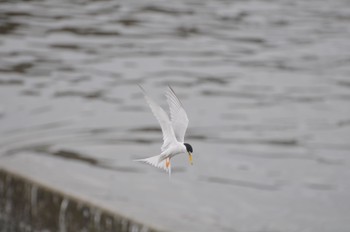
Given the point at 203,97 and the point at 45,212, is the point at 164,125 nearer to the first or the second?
the point at 45,212

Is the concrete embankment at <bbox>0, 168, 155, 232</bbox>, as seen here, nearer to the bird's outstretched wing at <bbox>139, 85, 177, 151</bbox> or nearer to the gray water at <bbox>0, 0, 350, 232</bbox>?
the gray water at <bbox>0, 0, 350, 232</bbox>

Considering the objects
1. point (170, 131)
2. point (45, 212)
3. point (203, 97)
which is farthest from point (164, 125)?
point (203, 97)

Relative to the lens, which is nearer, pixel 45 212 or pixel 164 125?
→ pixel 164 125

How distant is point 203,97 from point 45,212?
8.15 meters

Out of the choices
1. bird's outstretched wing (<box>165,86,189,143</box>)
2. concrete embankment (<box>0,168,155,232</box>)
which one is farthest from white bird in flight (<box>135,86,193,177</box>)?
concrete embankment (<box>0,168,155,232</box>)

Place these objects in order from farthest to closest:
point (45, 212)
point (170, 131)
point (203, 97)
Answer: point (203, 97)
point (45, 212)
point (170, 131)

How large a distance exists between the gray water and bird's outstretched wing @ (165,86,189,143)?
7854 mm

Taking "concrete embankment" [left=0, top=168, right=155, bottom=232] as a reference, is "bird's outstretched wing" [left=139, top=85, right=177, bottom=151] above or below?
above

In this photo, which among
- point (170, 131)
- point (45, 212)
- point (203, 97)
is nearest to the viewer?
point (170, 131)

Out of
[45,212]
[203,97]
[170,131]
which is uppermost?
[170,131]

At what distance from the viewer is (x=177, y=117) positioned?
243 centimetres

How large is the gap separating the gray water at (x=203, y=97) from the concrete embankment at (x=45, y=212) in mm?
678

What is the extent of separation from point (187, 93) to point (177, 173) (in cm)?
502

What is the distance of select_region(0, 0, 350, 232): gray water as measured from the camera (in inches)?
531
